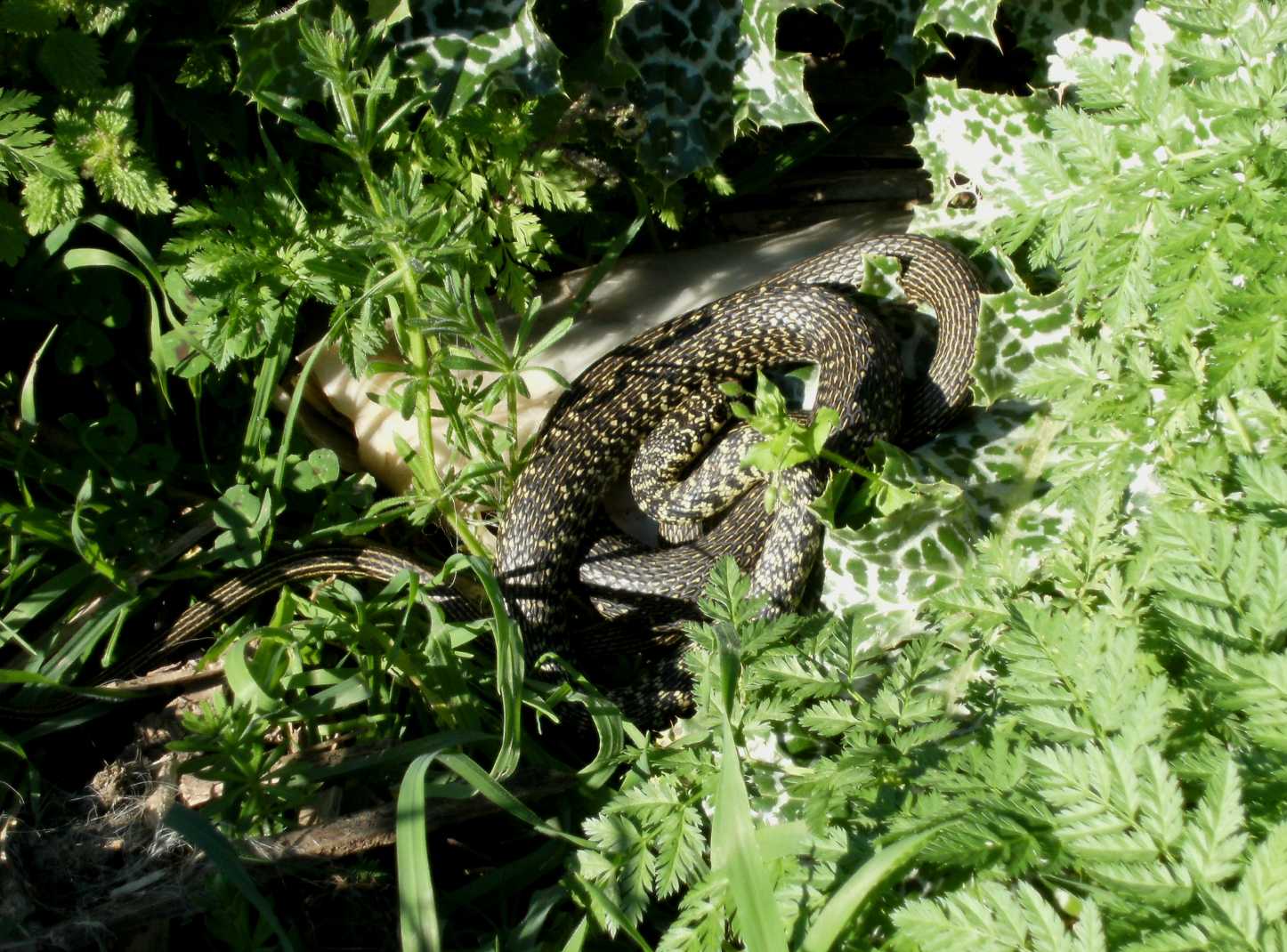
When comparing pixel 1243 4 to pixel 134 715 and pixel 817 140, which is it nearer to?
pixel 817 140

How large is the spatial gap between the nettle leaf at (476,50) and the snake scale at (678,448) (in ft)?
3.16

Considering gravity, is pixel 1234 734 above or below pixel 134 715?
below

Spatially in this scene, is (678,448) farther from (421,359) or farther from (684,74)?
(684,74)

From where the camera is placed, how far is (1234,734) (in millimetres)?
1898

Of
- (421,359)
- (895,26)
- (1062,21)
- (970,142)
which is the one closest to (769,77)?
(895,26)

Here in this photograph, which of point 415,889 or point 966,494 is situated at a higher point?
point 415,889

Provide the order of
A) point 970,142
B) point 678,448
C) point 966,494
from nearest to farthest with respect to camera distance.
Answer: point 966,494 → point 970,142 → point 678,448

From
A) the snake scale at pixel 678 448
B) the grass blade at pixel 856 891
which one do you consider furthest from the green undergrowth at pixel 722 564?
the snake scale at pixel 678 448

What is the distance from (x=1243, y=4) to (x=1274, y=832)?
1684 mm

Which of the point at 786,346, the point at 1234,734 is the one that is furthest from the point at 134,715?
the point at 1234,734

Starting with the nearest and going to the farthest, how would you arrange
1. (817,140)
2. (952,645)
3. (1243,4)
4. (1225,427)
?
(1243,4) < (1225,427) < (952,645) < (817,140)

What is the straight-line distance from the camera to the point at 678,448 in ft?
11.9

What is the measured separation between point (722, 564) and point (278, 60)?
5.93 feet

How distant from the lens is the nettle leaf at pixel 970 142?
3348mm
